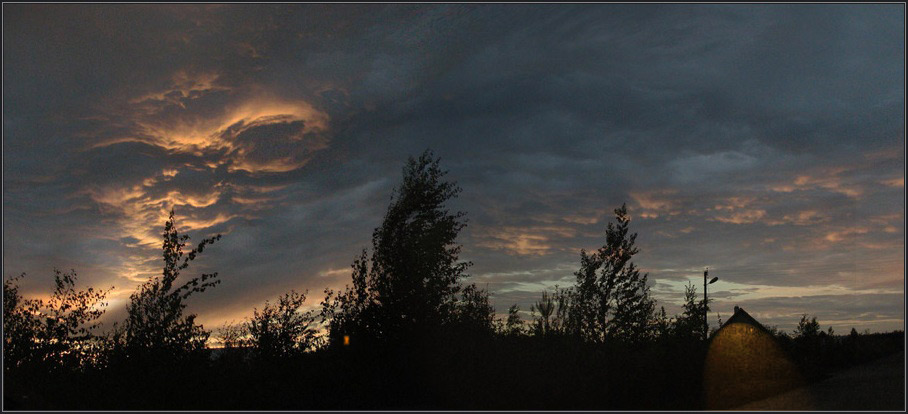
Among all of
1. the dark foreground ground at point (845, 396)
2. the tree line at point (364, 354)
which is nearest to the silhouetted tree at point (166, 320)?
the tree line at point (364, 354)

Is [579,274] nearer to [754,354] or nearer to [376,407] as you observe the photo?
[754,354]

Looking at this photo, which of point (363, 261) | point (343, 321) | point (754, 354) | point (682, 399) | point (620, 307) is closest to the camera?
point (682, 399)

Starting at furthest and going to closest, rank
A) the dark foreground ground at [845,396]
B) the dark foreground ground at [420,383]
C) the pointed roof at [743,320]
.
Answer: the pointed roof at [743,320]
the dark foreground ground at [420,383]
the dark foreground ground at [845,396]

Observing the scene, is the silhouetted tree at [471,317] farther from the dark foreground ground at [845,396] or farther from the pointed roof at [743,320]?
the pointed roof at [743,320]

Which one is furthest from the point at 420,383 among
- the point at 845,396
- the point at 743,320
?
the point at 743,320

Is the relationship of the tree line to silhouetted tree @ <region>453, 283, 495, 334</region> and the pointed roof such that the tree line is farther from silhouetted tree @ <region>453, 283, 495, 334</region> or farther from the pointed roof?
the pointed roof

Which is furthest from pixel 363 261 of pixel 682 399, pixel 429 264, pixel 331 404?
pixel 682 399

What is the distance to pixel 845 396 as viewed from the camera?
16859mm

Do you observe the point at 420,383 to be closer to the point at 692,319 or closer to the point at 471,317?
the point at 471,317

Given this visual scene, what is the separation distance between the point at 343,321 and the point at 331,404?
4.97 m

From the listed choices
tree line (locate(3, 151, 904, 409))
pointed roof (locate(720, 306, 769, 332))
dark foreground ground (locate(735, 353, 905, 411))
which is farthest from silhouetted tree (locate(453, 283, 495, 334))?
pointed roof (locate(720, 306, 769, 332))

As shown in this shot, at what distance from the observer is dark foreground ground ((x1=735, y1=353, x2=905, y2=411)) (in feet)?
48.0

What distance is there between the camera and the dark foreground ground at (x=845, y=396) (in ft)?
48.0

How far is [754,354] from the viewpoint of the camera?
25078 millimetres
